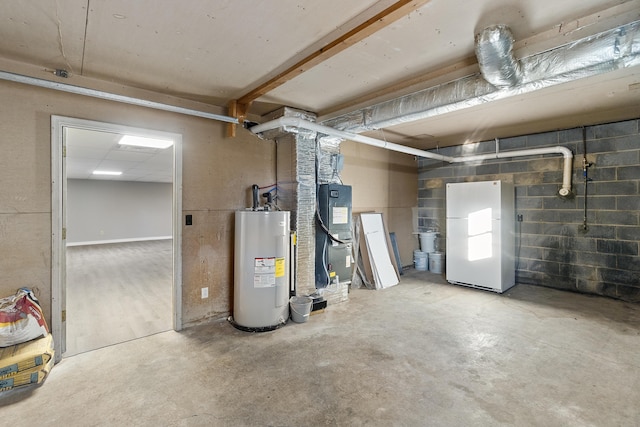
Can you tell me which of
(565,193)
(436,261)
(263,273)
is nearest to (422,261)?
(436,261)

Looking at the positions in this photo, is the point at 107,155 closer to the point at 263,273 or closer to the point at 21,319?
the point at 21,319

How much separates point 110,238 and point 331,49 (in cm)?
1106

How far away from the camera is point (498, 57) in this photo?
1923mm

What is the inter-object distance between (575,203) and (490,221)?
4.18ft

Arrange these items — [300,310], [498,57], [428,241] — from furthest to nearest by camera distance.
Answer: [428,241], [300,310], [498,57]

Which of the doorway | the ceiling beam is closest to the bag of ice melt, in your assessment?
the doorway

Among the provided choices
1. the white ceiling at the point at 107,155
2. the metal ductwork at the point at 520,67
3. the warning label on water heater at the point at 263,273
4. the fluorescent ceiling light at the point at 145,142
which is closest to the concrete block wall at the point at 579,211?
the metal ductwork at the point at 520,67

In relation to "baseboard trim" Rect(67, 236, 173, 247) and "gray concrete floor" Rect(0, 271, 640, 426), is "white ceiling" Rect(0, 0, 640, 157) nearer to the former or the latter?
"gray concrete floor" Rect(0, 271, 640, 426)

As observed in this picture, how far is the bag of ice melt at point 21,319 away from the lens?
2086 mm

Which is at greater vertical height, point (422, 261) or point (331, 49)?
point (331, 49)

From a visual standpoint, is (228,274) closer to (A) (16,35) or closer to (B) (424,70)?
(A) (16,35)

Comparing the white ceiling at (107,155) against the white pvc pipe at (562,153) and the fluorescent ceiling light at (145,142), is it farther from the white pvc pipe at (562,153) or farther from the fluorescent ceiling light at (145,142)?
the white pvc pipe at (562,153)

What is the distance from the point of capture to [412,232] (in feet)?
19.9

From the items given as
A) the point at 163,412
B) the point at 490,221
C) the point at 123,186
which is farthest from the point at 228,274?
the point at 123,186
